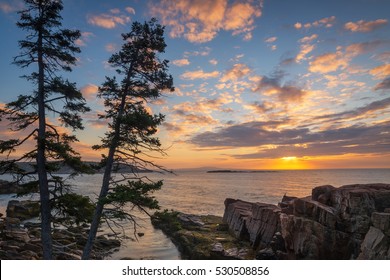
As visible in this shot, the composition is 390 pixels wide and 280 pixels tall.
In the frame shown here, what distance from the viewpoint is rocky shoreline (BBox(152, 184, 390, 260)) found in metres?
14.1

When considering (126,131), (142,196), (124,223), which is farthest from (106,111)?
(124,223)

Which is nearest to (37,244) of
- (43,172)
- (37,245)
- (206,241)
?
(37,245)

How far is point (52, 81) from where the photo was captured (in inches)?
585

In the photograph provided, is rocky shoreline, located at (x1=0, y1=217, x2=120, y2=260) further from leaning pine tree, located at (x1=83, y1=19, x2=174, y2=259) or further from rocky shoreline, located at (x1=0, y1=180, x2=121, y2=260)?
leaning pine tree, located at (x1=83, y1=19, x2=174, y2=259)

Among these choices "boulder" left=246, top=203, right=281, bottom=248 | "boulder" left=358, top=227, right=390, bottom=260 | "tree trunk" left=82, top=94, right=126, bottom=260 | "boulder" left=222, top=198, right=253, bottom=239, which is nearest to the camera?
"boulder" left=358, top=227, right=390, bottom=260

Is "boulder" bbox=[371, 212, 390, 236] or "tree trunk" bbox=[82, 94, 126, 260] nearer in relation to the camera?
"boulder" bbox=[371, 212, 390, 236]

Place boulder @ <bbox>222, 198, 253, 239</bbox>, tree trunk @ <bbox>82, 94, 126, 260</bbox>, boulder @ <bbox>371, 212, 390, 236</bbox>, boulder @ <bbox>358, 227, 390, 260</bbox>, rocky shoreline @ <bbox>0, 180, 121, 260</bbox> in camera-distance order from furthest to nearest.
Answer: boulder @ <bbox>222, 198, 253, 239</bbox> < rocky shoreline @ <bbox>0, 180, 121, 260</bbox> < tree trunk @ <bbox>82, 94, 126, 260</bbox> < boulder @ <bbox>371, 212, 390, 236</bbox> < boulder @ <bbox>358, 227, 390, 260</bbox>

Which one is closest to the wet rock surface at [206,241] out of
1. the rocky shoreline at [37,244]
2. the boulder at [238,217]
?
the boulder at [238,217]

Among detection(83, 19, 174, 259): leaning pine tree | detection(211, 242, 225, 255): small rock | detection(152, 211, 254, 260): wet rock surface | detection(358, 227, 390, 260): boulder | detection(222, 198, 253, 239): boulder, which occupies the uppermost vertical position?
detection(83, 19, 174, 259): leaning pine tree

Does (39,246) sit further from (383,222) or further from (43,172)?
(383,222)

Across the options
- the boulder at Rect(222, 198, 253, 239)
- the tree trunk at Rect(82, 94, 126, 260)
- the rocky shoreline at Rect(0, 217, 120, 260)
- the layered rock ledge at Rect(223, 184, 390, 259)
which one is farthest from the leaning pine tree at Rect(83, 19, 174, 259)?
the boulder at Rect(222, 198, 253, 239)

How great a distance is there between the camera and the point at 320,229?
18234 millimetres

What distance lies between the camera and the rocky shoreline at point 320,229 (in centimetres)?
1407
